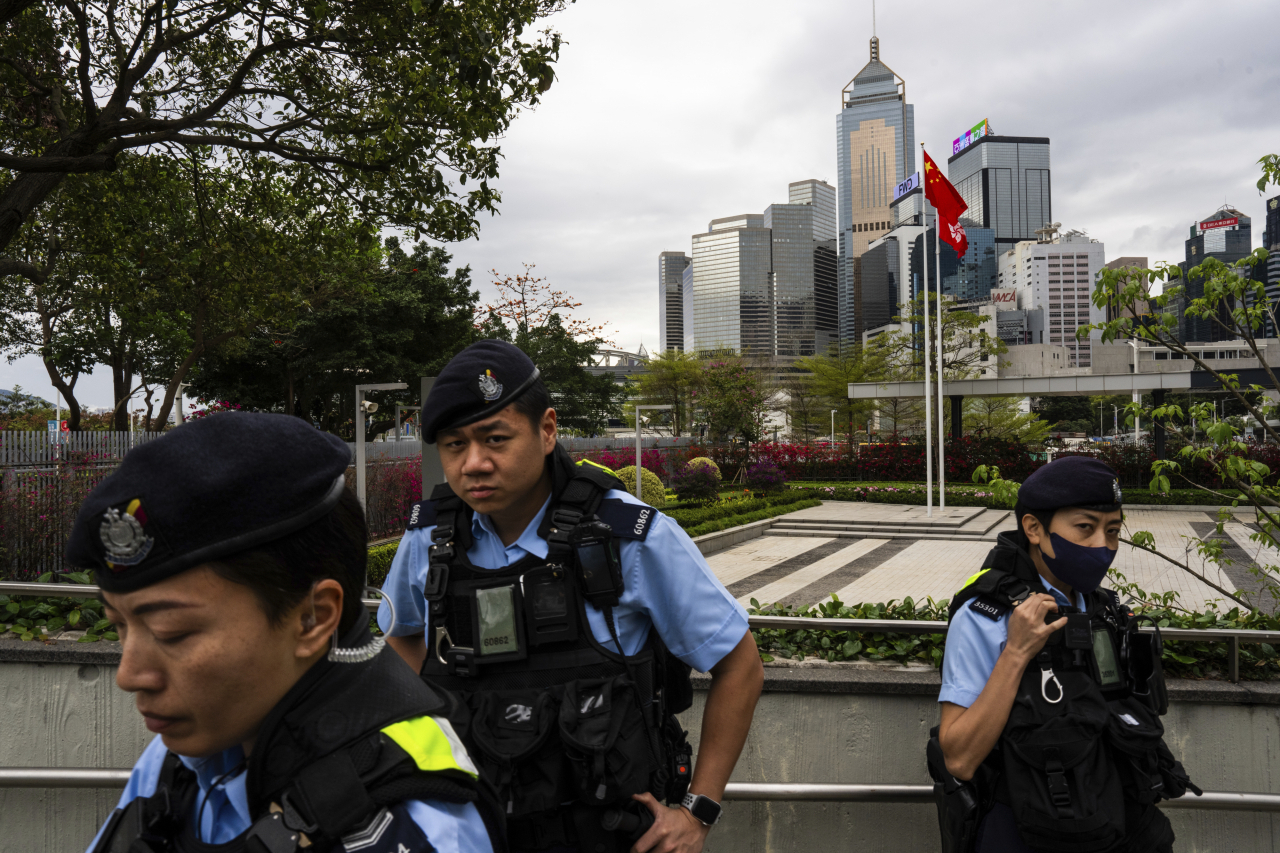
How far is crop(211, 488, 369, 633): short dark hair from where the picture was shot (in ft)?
2.87

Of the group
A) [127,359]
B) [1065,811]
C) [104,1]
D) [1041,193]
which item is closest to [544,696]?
[1065,811]

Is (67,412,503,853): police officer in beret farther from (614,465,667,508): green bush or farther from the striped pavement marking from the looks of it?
(614,465,667,508): green bush

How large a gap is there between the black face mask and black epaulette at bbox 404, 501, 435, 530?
4.76ft

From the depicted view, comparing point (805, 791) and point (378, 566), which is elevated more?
point (805, 791)

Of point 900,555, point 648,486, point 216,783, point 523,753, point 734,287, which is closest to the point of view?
point 216,783

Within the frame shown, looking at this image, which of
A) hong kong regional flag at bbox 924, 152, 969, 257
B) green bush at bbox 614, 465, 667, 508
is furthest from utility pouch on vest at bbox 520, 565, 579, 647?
hong kong regional flag at bbox 924, 152, 969, 257

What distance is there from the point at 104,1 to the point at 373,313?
19.5 meters

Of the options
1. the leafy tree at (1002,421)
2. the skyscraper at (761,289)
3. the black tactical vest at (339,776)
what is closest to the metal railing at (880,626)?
the black tactical vest at (339,776)

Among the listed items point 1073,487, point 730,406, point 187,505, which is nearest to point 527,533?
point 187,505

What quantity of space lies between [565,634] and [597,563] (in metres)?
0.15

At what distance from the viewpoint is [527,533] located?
1707mm

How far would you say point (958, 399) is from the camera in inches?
989

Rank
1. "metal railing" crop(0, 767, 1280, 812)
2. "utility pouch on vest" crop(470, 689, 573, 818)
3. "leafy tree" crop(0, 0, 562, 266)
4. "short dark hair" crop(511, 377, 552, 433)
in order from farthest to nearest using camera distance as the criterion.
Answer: "leafy tree" crop(0, 0, 562, 266), "metal railing" crop(0, 767, 1280, 812), "short dark hair" crop(511, 377, 552, 433), "utility pouch on vest" crop(470, 689, 573, 818)

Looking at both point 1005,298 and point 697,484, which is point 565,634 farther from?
point 1005,298
